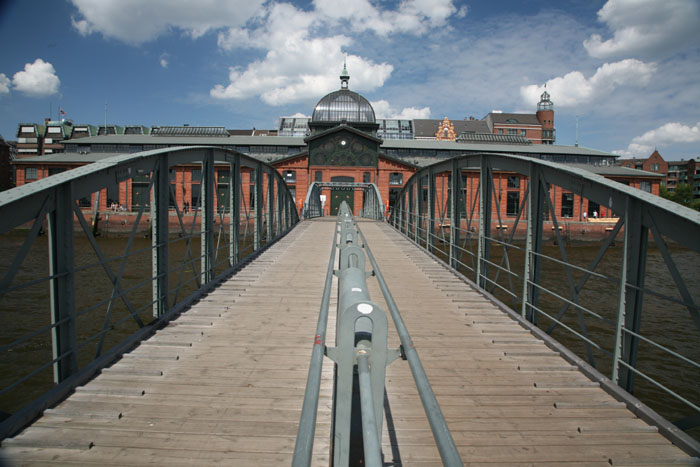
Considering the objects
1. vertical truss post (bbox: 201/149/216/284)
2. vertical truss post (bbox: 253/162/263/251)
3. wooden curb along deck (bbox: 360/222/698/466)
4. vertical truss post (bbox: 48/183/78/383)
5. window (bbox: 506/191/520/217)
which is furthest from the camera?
window (bbox: 506/191/520/217)

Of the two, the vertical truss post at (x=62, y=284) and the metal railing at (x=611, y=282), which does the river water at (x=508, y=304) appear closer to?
the metal railing at (x=611, y=282)

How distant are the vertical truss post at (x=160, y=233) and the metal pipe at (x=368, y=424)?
485cm

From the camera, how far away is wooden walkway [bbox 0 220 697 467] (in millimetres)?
3027

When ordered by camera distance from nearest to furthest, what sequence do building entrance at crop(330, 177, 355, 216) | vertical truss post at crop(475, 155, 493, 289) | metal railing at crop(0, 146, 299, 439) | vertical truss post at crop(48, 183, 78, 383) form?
metal railing at crop(0, 146, 299, 439), vertical truss post at crop(48, 183, 78, 383), vertical truss post at crop(475, 155, 493, 289), building entrance at crop(330, 177, 355, 216)

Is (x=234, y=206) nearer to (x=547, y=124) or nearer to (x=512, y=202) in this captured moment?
Answer: (x=512, y=202)

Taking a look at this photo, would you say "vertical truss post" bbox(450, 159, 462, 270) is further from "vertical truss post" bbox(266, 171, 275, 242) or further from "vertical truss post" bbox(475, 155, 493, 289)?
"vertical truss post" bbox(266, 171, 275, 242)

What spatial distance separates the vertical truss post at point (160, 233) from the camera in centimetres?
605

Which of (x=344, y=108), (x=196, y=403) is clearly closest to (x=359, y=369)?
(x=196, y=403)

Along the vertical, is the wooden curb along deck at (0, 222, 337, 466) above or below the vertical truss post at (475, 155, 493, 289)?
below

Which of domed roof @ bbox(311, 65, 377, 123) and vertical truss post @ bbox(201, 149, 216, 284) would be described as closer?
vertical truss post @ bbox(201, 149, 216, 284)

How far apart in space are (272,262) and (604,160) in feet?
138

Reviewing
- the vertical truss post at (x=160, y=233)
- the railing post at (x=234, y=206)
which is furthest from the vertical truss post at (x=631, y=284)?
the railing post at (x=234, y=206)

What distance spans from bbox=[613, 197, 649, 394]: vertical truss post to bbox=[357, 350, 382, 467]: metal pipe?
9.87 ft

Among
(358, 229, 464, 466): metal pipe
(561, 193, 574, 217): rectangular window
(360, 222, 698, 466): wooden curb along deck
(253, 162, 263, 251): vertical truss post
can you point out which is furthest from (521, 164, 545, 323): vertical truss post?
(561, 193, 574, 217): rectangular window
